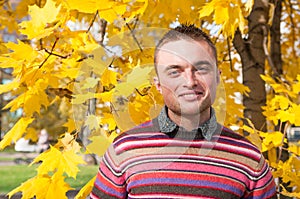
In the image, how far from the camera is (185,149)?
1.02 metres

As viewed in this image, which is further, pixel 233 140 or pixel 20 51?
pixel 20 51

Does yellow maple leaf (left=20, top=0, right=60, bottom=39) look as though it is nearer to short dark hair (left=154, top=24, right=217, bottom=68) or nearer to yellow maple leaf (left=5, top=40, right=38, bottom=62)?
yellow maple leaf (left=5, top=40, right=38, bottom=62)

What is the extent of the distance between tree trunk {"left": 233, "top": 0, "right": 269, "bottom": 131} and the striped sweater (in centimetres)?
175

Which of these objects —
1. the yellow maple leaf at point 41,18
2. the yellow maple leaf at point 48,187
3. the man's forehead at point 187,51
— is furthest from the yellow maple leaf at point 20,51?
the man's forehead at point 187,51

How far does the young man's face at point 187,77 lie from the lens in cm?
97

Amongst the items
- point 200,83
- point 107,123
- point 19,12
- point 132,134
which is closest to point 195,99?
point 200,83

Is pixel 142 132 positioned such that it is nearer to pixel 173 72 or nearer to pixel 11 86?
pixel 173 72

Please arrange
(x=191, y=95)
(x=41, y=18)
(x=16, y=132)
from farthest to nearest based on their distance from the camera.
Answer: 1. (x=16, y=132)
2. (x=41, y=18)
3. (x=191, y=95)

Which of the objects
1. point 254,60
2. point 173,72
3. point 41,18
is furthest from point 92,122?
point 254,60

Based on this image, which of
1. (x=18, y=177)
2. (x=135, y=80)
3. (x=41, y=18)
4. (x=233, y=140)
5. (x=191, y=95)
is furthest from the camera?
(x=18, y=177)

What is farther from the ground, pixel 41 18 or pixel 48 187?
pixel 41 18

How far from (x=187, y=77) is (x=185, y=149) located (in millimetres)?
156

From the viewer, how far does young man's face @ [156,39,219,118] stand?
968mm

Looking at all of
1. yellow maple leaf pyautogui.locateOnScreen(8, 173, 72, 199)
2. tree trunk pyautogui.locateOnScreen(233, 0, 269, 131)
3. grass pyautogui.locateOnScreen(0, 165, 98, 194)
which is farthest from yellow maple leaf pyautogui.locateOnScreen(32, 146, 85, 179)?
grass pyautogui.locateOnScreen(0, 165, 98, 194)
